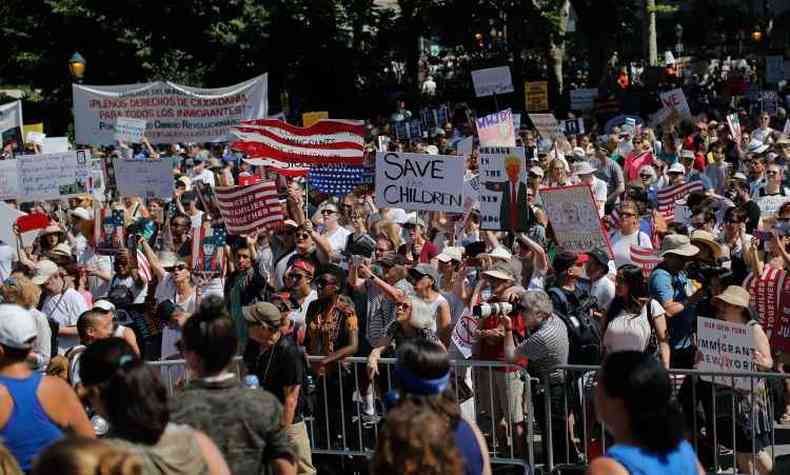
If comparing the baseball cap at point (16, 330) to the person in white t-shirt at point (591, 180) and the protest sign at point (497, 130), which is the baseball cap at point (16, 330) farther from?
the person in white t-shirt at point (591, 180)

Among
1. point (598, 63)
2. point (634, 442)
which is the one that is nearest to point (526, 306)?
point (634, 442)

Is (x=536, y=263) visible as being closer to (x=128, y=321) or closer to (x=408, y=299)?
(x=408, y=299)

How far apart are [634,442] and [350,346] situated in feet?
14.9

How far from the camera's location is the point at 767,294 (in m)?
9.21

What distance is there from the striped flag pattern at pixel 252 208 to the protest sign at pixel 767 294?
4039 millimetres

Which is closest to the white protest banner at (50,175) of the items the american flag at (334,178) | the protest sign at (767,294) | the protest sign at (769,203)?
the american flag at (334,178)

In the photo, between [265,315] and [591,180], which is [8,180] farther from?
[265,315]

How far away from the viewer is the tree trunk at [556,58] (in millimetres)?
33156

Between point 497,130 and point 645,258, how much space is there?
3.05m

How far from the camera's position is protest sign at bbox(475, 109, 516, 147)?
12.7 m

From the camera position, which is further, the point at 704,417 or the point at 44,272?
the point at 44,272

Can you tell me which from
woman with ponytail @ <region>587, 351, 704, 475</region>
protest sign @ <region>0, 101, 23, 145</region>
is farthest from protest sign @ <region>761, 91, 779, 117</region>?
woman with ponytail @ <region>587, 351, 704, 475</region>

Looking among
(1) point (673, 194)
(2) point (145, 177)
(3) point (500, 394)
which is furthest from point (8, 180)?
(3) point (500, 394)

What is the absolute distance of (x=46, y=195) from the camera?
15625mm
